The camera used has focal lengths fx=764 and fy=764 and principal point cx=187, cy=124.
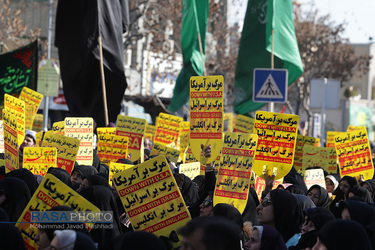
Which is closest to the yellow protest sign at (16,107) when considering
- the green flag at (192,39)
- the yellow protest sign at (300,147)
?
the yellow protest sign at (300,147)

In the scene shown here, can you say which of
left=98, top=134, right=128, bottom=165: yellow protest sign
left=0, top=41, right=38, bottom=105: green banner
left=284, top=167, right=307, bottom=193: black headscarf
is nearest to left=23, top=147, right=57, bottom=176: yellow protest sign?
left=98, top=134, right=128, bottom=165: yellow protest sign

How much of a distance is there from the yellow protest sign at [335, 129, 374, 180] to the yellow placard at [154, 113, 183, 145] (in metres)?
3.42

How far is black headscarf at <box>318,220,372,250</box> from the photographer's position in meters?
3.99

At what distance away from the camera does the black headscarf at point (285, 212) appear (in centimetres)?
512

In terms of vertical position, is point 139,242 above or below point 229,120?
above

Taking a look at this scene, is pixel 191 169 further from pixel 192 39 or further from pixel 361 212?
pixel 192 39

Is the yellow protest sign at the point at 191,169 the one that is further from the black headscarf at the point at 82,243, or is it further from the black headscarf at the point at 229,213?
the black headscarf at the point at 82,243

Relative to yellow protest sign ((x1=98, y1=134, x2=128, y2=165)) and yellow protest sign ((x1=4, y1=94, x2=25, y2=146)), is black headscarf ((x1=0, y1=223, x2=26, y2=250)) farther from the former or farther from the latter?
yellow protest sign ((x1=98, y1=134, x2=128, y2=165))

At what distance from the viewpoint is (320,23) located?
38.1 m

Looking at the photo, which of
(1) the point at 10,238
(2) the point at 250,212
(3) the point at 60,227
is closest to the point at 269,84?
(2) the point at 250,212

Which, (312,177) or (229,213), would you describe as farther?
(312,177)

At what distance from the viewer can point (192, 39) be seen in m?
16.9

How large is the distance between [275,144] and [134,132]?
3.47 meters

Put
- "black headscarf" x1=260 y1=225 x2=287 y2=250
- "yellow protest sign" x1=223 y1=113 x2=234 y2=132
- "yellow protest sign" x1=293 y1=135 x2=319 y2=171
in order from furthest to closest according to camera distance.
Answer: "yellow protest sign" x1=223 y1=113 x2=234 y2=132 < "yellow protest sign" x1=293 y1=135 x2=319 y2=171 < "black headscarf" x1=260 y1=225 x2=287 y2=250
